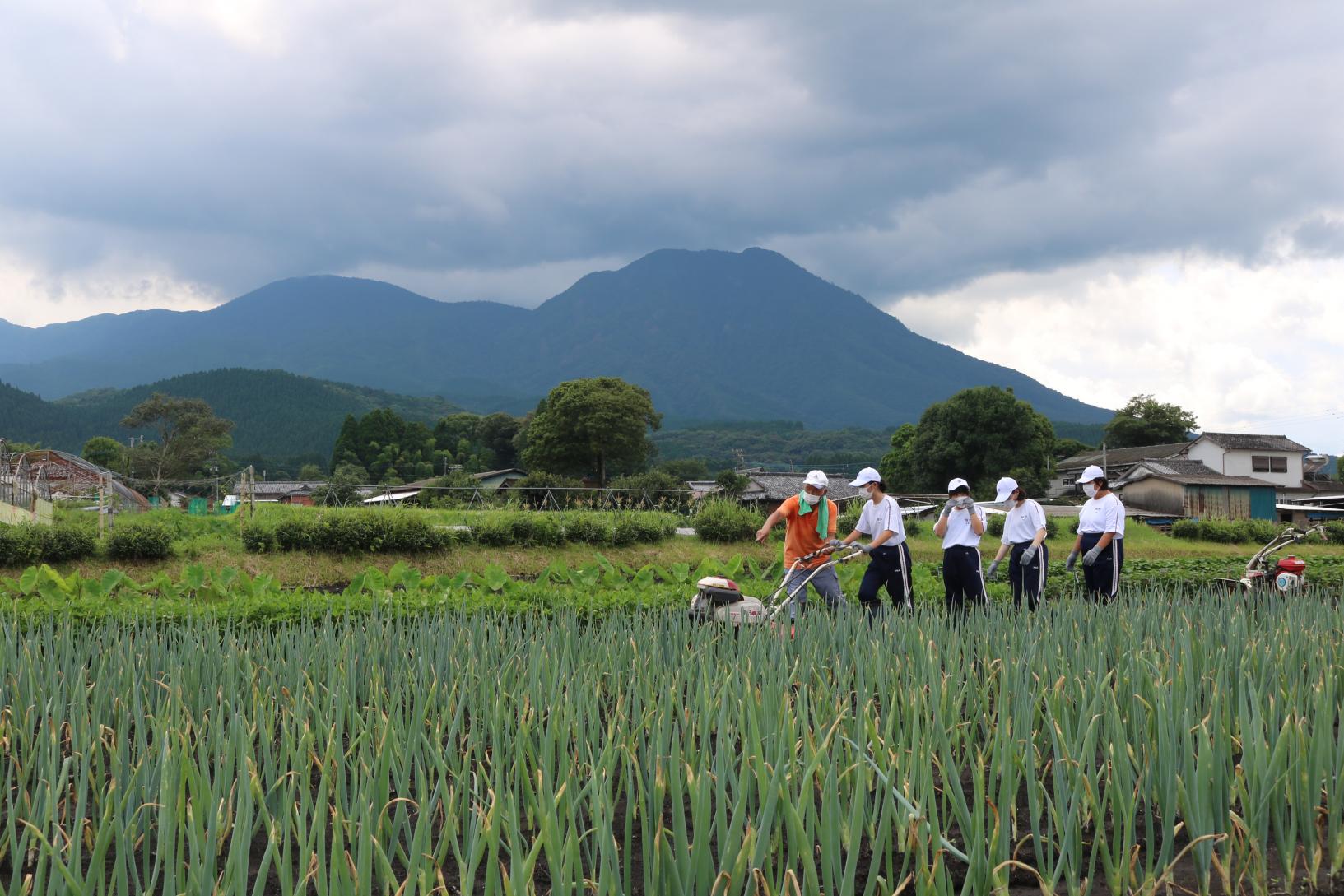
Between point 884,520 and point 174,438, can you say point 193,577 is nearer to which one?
point 884,520

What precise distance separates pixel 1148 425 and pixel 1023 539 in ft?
204

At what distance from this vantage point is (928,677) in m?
4.43

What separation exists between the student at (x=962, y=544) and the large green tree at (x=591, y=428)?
44824 mm

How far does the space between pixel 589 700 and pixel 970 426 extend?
49366mm

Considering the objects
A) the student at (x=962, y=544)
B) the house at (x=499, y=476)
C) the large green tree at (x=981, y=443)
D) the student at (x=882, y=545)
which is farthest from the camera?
the house at (x=499, y=476)

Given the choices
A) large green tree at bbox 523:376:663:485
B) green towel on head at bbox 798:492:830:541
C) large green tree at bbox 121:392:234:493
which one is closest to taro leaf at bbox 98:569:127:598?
green towel on head at bbox 798:492:830:541

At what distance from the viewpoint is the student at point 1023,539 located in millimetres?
8937

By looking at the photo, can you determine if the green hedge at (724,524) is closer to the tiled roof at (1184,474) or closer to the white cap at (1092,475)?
the white cap at (1092,475)

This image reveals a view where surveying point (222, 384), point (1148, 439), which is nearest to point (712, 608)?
point (1148, 439)

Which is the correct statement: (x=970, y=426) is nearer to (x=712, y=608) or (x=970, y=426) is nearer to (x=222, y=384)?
(x=712, y=608)

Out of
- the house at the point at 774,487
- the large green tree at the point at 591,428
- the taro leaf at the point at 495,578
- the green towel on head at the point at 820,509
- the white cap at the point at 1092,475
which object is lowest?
the house at the point at 774,487

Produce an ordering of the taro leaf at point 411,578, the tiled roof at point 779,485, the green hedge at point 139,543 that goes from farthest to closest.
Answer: the tiled roof at point 779,485 → the green hedge at point 139,543 → the taro leaf at point 411,578

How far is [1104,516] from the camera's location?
28.8ft

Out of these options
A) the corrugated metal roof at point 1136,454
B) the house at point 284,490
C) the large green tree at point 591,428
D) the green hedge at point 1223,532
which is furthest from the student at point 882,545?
the house at point 284,490
